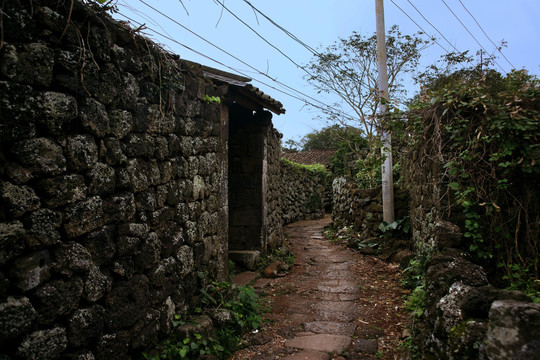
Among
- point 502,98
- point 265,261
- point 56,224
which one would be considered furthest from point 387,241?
point 56,224

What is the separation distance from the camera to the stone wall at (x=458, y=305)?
158 centimetres

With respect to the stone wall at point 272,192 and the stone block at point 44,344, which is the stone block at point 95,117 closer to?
the stone block at point 44,344

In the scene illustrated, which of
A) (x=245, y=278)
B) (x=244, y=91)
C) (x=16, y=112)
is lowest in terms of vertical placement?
(x=245, y=278)

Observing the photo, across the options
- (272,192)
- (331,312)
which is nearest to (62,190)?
(331,312)

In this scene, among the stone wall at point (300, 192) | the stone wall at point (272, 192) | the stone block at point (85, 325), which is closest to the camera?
the stone block at point (85, 325)

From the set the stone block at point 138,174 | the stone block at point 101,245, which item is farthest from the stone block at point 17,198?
the stone block at point 138,174

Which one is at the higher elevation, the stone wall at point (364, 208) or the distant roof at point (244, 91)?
the distant roof at point (244, 91)

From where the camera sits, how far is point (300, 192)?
13.2m

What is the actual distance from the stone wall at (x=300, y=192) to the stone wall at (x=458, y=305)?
664 centimetres

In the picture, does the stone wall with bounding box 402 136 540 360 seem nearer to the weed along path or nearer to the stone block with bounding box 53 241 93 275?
the weed along path

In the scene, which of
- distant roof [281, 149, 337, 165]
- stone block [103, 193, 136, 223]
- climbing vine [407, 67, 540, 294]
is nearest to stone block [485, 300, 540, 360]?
climbing vine [407, 67, 540, 294]

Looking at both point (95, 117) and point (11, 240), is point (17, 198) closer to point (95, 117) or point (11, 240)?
point (11, 240)

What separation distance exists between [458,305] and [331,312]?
2210mm

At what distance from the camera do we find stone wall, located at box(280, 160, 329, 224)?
450 inches
